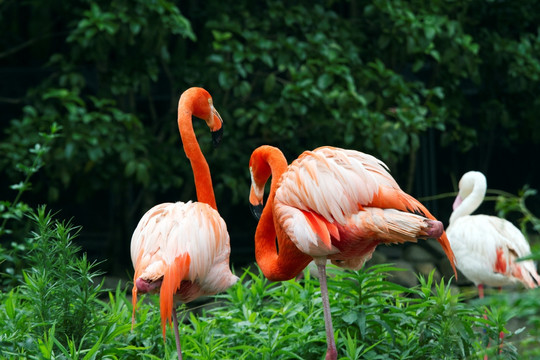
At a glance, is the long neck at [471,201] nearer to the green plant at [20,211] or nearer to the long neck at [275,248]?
the long neck at [275,248]

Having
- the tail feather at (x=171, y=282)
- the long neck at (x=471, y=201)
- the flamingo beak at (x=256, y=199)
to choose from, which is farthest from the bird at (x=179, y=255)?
the long neck at (x=471, y=201)

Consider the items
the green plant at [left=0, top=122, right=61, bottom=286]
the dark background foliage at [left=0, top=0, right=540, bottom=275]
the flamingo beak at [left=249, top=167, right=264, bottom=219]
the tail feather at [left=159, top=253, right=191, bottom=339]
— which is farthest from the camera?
the dark background foliage at [left=0, top=0, right=540, bottom=275]

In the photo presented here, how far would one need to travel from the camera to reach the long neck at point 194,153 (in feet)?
10.8

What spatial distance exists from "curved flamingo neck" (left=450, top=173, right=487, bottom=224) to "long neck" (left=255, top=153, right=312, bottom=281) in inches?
73.0

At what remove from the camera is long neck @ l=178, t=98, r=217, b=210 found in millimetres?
3281

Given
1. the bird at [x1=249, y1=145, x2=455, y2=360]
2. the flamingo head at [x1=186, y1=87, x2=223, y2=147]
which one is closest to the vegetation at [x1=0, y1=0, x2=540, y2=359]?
the bird at [x1=249, y1=145, x2=455, y2=360]

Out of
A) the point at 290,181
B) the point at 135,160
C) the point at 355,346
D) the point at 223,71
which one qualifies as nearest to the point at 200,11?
the point at 223,71

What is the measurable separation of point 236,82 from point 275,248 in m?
2.17

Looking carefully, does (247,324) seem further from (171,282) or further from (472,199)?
(472,199)

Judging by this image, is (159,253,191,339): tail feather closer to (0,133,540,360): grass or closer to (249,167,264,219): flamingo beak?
(0,133,540,360): grass

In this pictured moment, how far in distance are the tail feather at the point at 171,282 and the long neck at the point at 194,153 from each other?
0.55 meters

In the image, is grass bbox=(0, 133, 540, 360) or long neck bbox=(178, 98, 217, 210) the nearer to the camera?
grass bbox=(0, 133, 540, 360)

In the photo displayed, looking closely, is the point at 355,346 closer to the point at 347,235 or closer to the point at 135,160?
the point at 347,235

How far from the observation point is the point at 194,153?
10.9 ft
